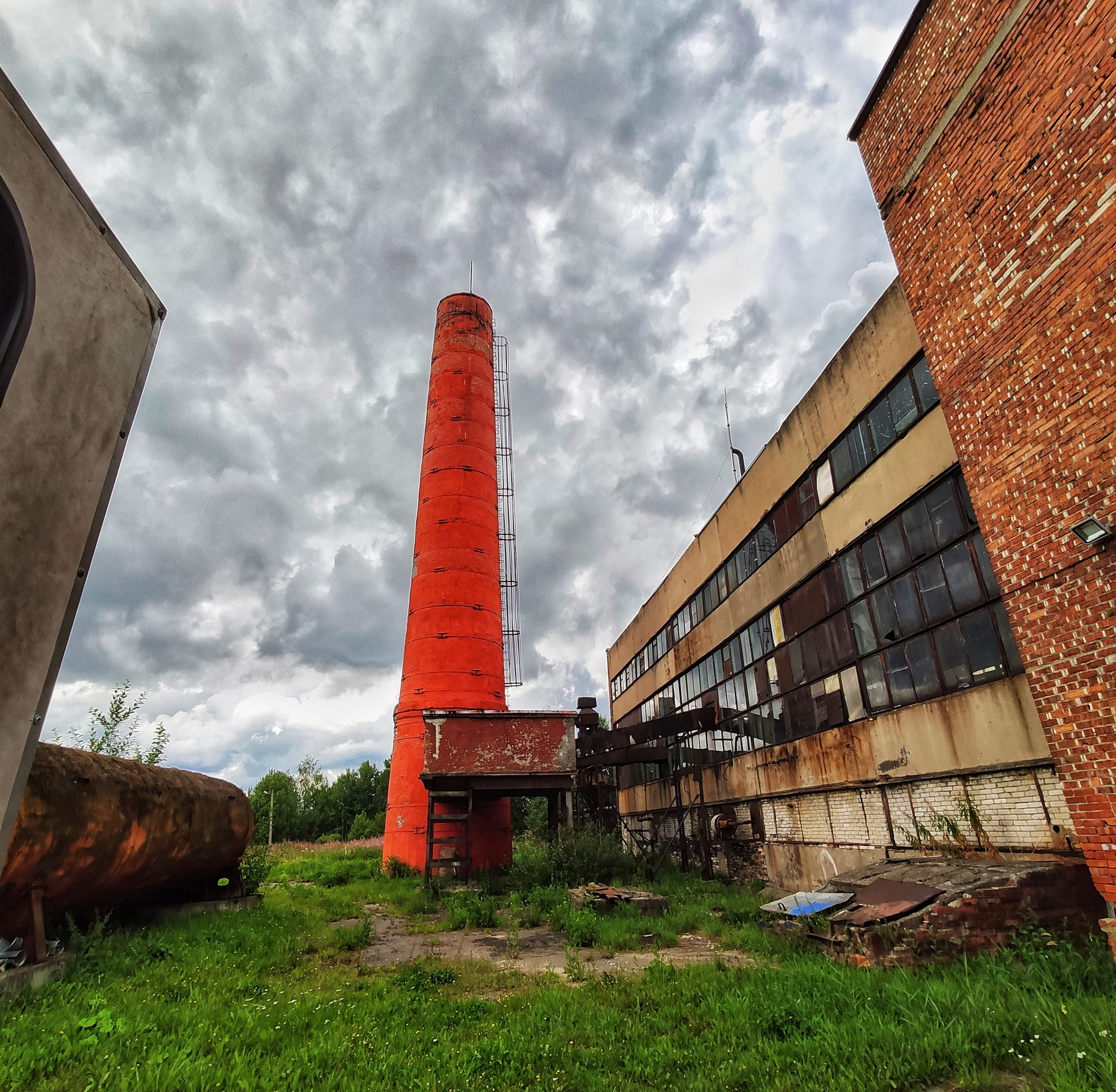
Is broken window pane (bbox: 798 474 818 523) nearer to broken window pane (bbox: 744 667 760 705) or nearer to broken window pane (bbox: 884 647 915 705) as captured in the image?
broken window pane (bbox: 884 647 915 705)

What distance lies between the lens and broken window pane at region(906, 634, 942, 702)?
7988 millimetres

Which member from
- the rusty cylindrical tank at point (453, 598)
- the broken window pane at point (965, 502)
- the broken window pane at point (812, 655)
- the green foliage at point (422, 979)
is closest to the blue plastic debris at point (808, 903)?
the green foliage at point (422, 979)

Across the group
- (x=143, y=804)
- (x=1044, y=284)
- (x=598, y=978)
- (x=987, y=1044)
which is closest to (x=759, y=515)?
(x=1044, y=284)

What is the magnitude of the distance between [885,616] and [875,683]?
992mm

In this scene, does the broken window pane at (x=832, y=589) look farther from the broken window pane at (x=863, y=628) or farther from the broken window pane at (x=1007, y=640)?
the broken window pane at (x=1007, y=640)

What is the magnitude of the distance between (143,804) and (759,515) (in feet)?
36.6

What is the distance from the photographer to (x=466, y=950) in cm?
785

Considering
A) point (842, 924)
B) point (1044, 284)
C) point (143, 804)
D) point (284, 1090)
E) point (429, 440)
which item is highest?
point (429, 440)

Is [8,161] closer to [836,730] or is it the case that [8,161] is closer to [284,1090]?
[284,1090]

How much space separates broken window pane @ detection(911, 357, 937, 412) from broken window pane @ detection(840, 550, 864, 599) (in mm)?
2507

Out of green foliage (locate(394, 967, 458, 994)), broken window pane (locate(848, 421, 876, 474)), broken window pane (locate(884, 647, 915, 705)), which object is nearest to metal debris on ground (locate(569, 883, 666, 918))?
green foliage (locate(394, 967, 458, 994))

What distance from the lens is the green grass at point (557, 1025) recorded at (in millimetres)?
3783

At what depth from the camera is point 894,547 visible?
29.0 ft

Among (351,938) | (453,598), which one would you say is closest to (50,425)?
(351,938)
